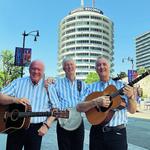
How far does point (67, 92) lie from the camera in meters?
6.13

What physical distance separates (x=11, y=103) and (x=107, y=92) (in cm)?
125

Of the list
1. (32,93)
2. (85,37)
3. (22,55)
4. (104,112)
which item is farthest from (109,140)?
(85,37)

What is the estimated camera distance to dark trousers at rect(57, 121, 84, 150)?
5.89 metres

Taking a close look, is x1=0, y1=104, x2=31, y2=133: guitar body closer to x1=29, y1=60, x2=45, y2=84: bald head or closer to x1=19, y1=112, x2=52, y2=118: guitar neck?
x1=19, y1=112, x2=52, y2=118: guitar neck

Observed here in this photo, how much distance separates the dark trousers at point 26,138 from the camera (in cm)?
553

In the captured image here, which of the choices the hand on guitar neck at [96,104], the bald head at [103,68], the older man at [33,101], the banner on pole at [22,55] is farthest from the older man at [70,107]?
the banner on pole at [22,55]

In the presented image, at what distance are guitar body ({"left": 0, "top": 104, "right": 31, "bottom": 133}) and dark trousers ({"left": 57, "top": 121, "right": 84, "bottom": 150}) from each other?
0.81m

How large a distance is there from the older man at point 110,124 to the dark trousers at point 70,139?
560 mm

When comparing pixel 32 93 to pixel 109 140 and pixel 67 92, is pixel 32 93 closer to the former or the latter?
pixel 67 92

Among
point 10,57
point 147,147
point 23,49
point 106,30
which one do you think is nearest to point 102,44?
point 106,30

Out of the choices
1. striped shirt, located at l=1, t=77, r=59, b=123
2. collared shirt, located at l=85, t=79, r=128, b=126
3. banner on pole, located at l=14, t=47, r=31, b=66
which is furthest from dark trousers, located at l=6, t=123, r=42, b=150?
banner on pole, located at l=14, t=47, r=31, b=66

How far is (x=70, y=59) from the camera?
20.1 ft

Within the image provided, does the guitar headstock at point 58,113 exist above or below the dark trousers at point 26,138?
above

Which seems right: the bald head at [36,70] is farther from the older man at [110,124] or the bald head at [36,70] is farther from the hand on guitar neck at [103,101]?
the hand on guitar neck at [103,101]
